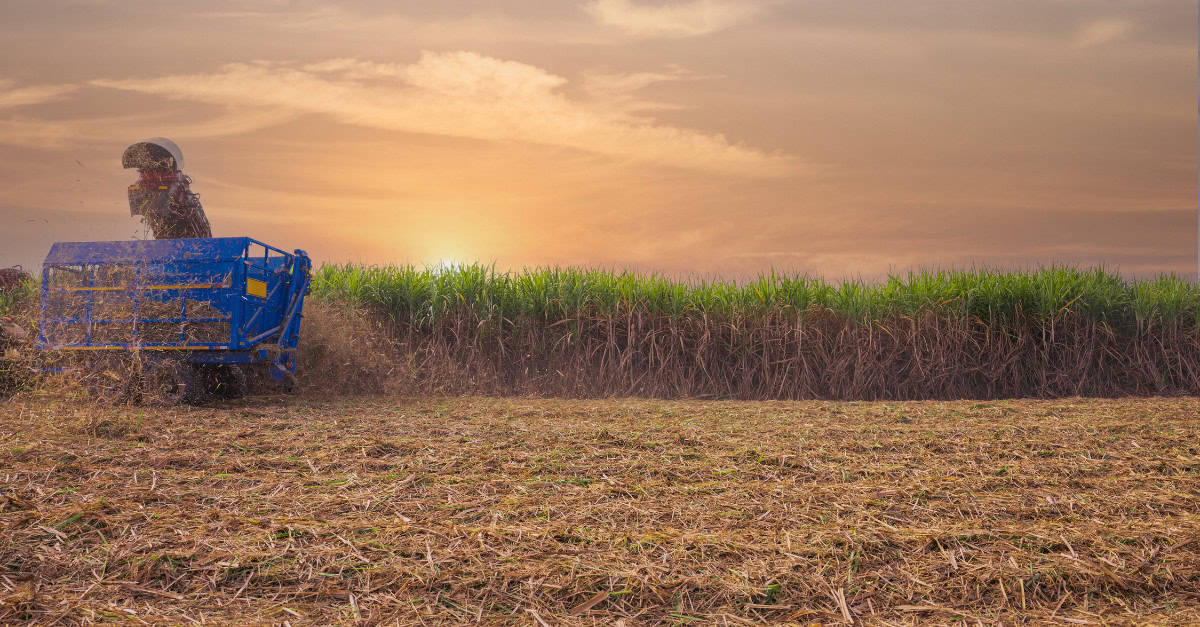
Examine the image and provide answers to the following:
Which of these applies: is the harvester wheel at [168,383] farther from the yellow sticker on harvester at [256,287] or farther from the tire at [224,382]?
the yellow sticker on harvester at [256,287]

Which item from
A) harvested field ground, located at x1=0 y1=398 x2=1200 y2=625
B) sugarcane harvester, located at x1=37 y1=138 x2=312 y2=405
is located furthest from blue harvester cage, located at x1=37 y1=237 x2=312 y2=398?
harvested field ground, located at x1=0 y1=398 x2=1200 y2=625

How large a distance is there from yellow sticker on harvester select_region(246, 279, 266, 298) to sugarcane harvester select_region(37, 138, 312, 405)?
12mm

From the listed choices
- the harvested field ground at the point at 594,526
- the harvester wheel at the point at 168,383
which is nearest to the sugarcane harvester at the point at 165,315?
the harvester wheel at the point at 168,383

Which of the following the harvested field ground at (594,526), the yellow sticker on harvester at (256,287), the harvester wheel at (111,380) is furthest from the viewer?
the yellow sticker on harvester at (256,287)

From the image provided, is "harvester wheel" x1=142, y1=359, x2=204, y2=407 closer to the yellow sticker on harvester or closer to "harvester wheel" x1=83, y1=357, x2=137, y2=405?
"harvester wheel" x1=83, y1=357, x2=137, y2=405

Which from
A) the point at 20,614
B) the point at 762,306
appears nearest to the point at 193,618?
the point at 20,614

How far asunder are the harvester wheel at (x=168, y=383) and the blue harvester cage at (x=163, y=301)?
0.32 ft

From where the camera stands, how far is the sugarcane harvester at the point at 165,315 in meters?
8.48

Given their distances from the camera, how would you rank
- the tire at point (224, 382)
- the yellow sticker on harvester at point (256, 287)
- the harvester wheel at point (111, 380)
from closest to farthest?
1. the harvester wheel at point (111, 380)
2. the yellow sticker on harvester at point (256, 287)
3. the tire at point (224, 382)

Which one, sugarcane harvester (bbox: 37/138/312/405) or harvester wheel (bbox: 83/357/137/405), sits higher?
sugarcane harvester (bbox: 37/138/312/405)

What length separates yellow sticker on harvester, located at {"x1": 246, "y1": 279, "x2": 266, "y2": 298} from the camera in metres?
8.68

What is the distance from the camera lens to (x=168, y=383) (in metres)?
8.54

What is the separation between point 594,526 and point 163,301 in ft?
23.1

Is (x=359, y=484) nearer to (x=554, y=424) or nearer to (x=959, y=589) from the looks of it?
(x=554, y=424)
